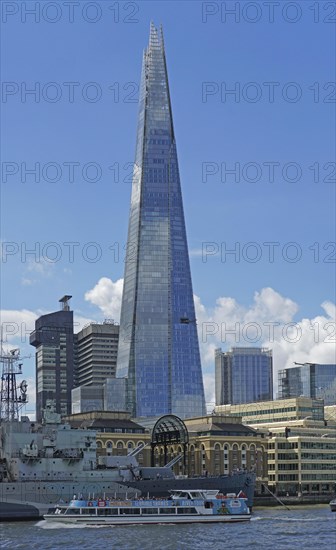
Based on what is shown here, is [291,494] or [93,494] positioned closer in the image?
[93,494]

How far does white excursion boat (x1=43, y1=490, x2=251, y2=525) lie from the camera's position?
99625 mm

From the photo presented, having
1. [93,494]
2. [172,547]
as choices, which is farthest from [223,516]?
[172,547]

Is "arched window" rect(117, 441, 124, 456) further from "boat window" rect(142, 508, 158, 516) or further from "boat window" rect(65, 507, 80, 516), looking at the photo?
"boat window" rect(65, 507, 80, 516)

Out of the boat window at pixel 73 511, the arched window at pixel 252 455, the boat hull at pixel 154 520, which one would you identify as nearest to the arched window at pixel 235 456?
the arched window at pixel 252 455

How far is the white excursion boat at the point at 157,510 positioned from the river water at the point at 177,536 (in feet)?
4.71

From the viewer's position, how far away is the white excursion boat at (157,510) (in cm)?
9962

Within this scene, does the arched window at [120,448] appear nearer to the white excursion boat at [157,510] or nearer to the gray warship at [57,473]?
the gray warship at [57,473]

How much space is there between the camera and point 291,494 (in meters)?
171

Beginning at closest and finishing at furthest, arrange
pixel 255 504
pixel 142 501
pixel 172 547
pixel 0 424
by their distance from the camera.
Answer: pixel 172 547 → pixel 142 501 → pixel 0 424 → pixel 255 504

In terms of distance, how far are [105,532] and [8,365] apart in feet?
106

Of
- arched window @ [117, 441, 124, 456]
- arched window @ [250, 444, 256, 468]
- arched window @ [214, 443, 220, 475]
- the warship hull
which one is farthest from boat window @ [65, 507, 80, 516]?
arched window @ [250, 444, 256, 468]

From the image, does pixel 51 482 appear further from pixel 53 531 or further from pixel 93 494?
pixel 53 531

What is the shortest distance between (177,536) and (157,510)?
12792 millimetres

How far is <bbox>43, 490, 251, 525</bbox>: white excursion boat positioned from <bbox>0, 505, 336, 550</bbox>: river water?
143 centimetres
